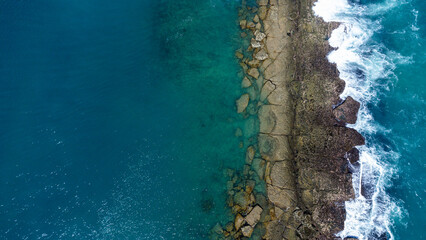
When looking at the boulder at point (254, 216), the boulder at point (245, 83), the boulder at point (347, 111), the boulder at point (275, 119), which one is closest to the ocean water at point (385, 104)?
the boulder at point (347, 111)

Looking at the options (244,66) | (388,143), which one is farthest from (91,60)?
(388,143)

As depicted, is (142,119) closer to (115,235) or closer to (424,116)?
(115,235)

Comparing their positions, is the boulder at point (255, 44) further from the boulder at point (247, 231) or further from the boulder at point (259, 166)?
the boulder at point (247, 231)

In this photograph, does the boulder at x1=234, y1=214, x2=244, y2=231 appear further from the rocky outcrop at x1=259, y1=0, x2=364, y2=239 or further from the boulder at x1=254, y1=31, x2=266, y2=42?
the boulder at x1=254, y1=31, x2=266, y2=42

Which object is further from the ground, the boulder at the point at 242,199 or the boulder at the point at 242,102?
the boulder at the point at 242,102

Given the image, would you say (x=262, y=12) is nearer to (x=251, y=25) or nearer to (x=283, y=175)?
(x=251, y=25)

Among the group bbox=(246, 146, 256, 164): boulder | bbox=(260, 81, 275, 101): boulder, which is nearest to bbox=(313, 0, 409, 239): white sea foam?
bbox=(260, 81, 275, 101): boulder
